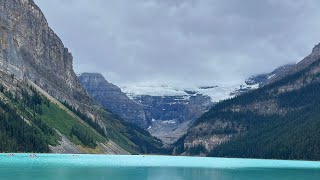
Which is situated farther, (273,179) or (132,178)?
(273,179)

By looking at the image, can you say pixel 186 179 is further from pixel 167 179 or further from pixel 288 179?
pixel 288 179

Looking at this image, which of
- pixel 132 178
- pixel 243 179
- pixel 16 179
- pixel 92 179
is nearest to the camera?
pixel 16 179

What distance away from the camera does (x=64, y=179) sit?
283ft

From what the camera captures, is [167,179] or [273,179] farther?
[273,179]

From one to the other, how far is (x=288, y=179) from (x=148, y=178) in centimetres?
3069

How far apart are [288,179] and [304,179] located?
3864 mm

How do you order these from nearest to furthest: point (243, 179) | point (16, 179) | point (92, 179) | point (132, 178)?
point (16, 179)
point (92, 179)
point (132, 178)
point (243, 179)

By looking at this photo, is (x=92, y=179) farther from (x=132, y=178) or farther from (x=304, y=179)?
(x=304, y=179)

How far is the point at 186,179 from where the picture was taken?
328 ft

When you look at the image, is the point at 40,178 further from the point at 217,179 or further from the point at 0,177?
the point at 217,179

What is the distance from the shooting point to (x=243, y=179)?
4063 inches

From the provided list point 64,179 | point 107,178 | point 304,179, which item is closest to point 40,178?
point 64,179

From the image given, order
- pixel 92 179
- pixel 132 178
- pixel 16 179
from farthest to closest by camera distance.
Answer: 1. pixel 132 178
2. pixel 92 179
3. pixel 16 179

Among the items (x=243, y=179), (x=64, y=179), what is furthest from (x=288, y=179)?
(x=64, y=179)
